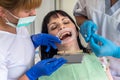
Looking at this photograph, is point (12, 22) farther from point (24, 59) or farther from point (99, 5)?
point (99, 5)

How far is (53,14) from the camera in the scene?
166 cm

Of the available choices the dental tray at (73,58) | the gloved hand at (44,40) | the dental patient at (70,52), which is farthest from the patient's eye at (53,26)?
the dental tray at (73,58)

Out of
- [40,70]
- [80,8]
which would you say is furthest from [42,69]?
[80,8]

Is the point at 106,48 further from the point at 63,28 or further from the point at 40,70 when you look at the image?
the point at 40,70

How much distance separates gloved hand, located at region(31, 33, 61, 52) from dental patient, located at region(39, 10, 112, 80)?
2.3 inches

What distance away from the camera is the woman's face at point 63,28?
1.56 m

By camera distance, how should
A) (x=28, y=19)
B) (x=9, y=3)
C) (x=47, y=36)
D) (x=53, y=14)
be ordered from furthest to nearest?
(x=53, y=14) < (x=47, y=36) < (x=28, y=19) < (x=9, y=3)

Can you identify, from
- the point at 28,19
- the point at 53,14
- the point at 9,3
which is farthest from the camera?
the point at 53,14

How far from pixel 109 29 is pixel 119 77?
333 millimetres

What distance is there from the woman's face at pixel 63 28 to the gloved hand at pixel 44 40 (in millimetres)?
62

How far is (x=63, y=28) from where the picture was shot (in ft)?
5.14

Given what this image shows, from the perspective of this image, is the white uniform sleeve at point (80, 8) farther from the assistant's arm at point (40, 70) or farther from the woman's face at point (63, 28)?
the assistant's arm at point (40, 70)

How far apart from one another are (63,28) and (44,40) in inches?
6.6

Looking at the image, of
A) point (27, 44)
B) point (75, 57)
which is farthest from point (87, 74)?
point (27, 44)
